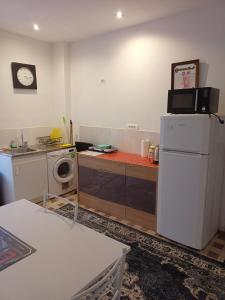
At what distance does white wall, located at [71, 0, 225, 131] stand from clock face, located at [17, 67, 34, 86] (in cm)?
72

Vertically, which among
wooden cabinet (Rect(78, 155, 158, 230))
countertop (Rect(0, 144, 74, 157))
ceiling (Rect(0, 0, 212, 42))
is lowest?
wooden cabinet (Rect(78, 155, 158, 230))

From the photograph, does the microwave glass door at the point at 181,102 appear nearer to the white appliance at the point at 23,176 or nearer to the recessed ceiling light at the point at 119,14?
the recessed ceiling light at the point at 119,14

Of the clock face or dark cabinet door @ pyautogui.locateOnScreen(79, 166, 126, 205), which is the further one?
the clock face

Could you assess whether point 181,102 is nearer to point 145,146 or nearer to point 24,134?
point 145,146

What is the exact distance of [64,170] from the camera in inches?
153

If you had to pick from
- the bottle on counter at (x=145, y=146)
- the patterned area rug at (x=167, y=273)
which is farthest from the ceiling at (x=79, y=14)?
the patterned area rug at (x=167, y=273)

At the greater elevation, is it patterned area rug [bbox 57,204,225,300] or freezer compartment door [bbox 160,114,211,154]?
freezer compartment door [bbox 160,114,211,154]

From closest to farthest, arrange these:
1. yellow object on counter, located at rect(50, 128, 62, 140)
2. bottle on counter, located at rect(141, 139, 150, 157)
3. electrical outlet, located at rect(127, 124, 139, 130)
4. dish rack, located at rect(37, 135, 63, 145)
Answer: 1. bottle on counter, located at rect(141, 139, 150, 157)
2. electrical outlet, located at rect(127, 124, 139, 130)
3. dish rack, located at rect(37, 135, 63, 145)
4. yellow object on counter, located at rect(50, 128, 62, 140)

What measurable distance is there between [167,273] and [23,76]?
342 centimetres

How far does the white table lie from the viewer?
3.05 ft

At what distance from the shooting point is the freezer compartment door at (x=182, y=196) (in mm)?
2197

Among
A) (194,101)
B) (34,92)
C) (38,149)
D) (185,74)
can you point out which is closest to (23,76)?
(34,92)

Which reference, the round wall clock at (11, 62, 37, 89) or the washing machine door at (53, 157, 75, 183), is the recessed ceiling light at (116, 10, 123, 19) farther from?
the washing machine door at (53, 157, 75, 183)

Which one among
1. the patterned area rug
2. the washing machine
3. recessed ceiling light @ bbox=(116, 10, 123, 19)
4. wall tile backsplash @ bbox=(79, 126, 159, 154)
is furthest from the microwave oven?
the washing machine
